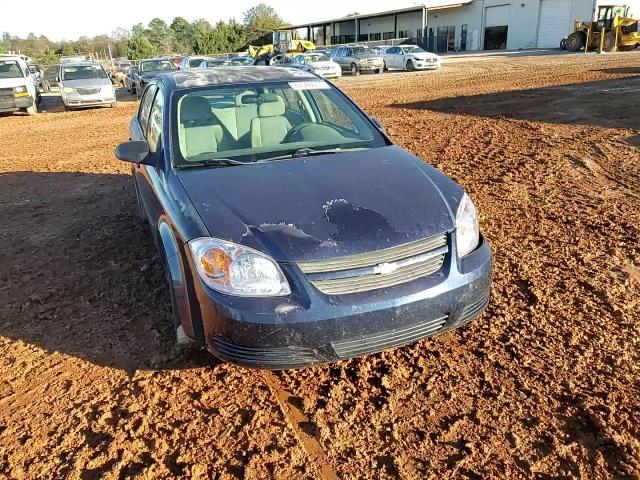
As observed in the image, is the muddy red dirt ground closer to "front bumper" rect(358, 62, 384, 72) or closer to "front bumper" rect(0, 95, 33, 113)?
"front bumper" rect(0, 95, 33, 113)

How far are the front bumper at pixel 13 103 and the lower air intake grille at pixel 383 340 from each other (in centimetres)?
1691

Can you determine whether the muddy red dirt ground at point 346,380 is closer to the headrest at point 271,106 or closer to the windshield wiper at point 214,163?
the windshield wiper at point 214,163

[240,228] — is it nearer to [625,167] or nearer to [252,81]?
[252,81]

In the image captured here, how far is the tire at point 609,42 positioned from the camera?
103 feet

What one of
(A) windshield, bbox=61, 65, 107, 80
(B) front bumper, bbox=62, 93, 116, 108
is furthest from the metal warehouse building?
(B) front bumper, bbox=62, 93, 116, 108

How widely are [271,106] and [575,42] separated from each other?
3573 centimetres

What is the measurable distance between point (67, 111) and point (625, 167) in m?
17.0

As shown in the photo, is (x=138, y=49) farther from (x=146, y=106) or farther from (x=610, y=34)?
(x=146, y=106)

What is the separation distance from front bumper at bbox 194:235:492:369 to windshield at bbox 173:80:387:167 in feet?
4.16

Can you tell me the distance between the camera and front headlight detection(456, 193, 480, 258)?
2793 mm

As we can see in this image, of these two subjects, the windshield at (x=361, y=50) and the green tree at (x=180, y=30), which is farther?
the green tree at (x=180, y=30)

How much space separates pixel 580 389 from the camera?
2.71m

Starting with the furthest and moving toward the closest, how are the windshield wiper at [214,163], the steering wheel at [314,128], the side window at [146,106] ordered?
1. the side window at [146,106]
2. the steering wheel at [314,128]
3. the windshield wiper at [214,163]

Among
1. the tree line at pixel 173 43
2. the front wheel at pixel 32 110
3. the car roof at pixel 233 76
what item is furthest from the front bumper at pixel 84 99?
the tree line at pixel 173 43
